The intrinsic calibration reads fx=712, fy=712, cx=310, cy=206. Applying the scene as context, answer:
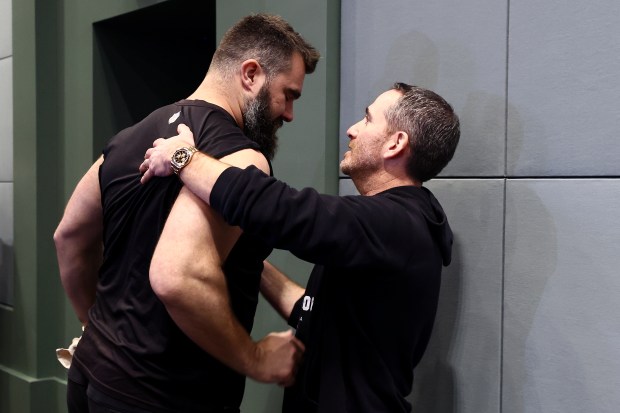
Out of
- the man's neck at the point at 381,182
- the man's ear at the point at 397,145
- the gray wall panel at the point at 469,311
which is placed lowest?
the gray wall panel at the point at 469,311

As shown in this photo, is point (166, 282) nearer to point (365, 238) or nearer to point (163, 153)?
point (163, 153)

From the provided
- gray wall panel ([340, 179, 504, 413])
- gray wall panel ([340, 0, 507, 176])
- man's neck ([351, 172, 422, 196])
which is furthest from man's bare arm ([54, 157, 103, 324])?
gray wall panel ([340, 179, 504, 413])

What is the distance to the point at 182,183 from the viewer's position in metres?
1.70

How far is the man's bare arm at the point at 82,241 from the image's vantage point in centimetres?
198

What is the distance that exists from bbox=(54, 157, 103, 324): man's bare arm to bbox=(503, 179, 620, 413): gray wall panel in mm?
1165

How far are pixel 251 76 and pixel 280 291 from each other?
677mm

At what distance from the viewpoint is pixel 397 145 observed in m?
1.84

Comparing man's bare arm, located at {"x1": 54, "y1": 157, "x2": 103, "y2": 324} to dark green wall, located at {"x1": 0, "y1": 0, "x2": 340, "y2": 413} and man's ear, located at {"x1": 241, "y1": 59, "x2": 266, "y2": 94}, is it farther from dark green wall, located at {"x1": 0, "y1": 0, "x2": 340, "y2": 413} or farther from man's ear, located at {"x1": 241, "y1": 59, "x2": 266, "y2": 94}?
dark green wall, located at {"x1": 0, "y1": 0, "x2": 340, "y2": 413}

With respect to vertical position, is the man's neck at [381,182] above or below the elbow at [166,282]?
above

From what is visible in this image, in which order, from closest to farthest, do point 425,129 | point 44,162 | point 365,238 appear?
point 365,238, point 425,129, point 44,162

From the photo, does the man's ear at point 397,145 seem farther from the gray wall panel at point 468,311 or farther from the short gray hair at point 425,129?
the gray wall panel at point 468,311

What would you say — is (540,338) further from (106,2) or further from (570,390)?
(106,2)

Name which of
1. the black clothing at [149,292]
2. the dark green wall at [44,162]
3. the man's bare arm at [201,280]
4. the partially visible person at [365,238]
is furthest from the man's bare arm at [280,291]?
the dark green wall at [44,162]

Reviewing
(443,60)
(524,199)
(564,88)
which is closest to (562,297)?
(524,199)
